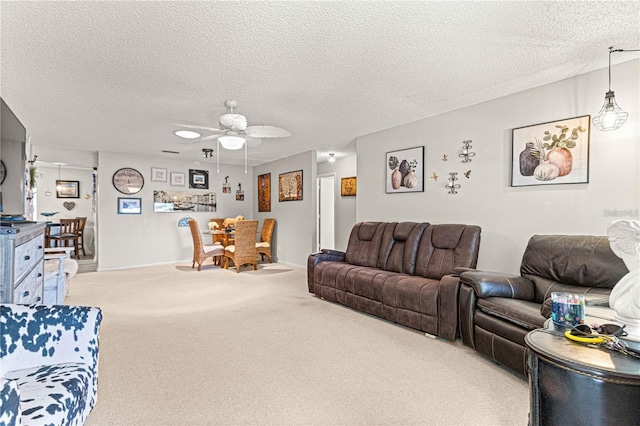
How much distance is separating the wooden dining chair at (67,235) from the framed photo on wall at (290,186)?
5.01 metres

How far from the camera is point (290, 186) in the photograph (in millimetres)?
7090

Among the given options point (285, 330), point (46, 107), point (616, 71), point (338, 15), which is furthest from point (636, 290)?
point (46, 107)

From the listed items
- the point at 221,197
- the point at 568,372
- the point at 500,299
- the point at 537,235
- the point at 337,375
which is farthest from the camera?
the point at 221,197

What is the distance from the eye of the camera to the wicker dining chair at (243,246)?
6184 mm

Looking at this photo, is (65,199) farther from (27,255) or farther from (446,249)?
(446,249)

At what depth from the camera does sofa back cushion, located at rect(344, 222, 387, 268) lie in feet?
14.0

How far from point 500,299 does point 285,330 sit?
193 cm

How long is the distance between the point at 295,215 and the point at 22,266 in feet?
16.7

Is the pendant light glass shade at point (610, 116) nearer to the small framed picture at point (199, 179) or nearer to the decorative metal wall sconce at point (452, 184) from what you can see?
the decorative metal wall sconce at point (452, 184)

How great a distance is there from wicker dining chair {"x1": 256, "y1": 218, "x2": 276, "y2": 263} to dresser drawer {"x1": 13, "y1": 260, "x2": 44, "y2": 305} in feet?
14.9

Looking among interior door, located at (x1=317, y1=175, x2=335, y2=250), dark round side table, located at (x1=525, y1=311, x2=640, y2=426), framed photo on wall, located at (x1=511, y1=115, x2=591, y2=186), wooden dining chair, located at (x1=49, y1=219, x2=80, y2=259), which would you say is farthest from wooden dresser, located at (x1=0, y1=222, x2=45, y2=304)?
wooden dining chair, located at (x1=49, y1=219, x2=80, y2=259)

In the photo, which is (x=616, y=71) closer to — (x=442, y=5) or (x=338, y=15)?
(x=442, y=5)

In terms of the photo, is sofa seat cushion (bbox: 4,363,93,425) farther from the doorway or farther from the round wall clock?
the doorway

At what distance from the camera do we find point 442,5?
1.90 m
